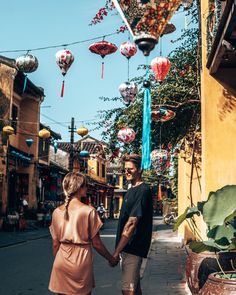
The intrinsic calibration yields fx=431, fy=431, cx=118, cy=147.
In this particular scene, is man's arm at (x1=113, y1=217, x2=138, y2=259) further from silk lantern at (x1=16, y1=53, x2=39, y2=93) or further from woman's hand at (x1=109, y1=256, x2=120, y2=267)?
silk lantern at (x1=16, y1=53, x2=39, y2=93)

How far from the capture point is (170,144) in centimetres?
1155

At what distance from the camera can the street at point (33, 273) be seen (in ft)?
23.5

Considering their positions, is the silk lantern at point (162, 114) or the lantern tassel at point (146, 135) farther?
the silk lantern at point (162, 114)

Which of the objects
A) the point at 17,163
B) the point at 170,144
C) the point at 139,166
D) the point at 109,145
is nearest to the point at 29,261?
the point at 109,145

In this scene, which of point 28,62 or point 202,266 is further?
point 28,62

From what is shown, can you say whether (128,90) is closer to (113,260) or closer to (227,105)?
(227,105)

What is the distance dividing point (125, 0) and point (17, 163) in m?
19.2

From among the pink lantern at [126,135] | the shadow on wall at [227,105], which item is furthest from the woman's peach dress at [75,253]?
the pink lantern at [126,135]

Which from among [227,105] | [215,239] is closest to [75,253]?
[215,239]

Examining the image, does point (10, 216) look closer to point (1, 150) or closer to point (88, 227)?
point (1, 150)

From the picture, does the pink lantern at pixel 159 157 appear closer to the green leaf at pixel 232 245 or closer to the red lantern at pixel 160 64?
the red lantern at pixel 160 64

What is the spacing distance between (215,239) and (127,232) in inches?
43.3

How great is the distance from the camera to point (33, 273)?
28.9 feet

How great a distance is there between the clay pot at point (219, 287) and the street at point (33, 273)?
10.5 feet
